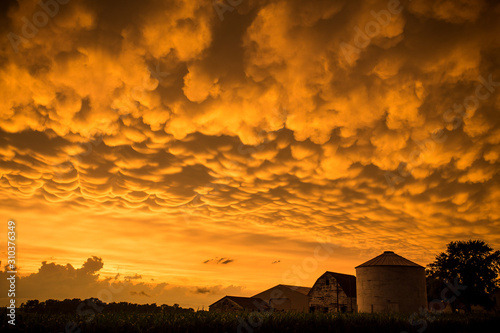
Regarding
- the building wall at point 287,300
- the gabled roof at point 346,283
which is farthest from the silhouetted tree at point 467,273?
the building wall at point 287,300

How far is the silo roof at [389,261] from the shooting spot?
37031 millimetres

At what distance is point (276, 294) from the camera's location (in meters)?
59.6

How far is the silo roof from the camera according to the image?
3703cm

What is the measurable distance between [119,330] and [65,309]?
145 ft

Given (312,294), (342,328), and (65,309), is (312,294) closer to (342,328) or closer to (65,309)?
(342,328)

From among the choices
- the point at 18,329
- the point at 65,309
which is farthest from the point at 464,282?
the point at 65,309

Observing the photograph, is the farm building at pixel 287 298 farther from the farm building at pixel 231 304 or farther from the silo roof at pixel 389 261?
the silo roof at pixel 389 261

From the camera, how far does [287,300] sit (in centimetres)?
5753

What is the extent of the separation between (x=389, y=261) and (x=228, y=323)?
24.7m

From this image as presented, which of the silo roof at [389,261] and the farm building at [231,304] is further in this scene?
the farm building at [231,304]

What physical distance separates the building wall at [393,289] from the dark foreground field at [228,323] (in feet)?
22.0

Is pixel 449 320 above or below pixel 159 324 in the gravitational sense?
below

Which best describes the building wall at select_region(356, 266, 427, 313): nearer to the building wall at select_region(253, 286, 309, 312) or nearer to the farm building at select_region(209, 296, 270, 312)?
the farm building at select_region(209, 296, 270, 312)

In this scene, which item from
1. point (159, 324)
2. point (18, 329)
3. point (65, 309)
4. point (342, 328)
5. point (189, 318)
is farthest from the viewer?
point (65, 309)
